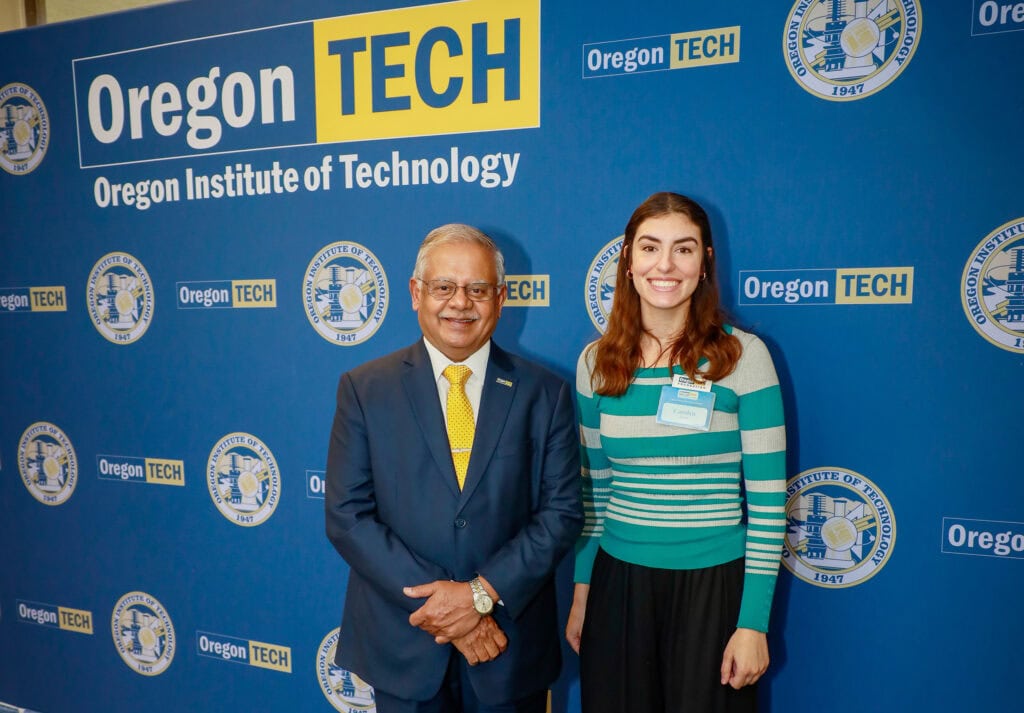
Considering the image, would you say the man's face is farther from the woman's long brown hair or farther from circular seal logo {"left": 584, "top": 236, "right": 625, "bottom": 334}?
circular seal logo {"left": 584, "top": 236, "right": 625, "bottom": 334}

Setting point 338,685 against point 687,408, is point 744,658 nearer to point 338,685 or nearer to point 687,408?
point 687,408

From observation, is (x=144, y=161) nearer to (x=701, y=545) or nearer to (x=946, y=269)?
(x=701, y=545)

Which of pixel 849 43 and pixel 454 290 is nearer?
pixel 454 290

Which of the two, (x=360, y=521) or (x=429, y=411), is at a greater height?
(x=429, y=411)

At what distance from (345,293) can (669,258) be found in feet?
3.85

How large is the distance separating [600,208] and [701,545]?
3.27ft

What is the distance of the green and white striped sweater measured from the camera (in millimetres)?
1445

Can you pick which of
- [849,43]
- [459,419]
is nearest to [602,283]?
[459,419]

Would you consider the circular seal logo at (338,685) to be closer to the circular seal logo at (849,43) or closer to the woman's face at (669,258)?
the woman's face at (669,258)

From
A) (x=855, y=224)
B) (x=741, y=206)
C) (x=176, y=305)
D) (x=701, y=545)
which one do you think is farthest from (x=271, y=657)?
(x=855, y=224)

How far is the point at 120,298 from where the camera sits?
2.48 meters

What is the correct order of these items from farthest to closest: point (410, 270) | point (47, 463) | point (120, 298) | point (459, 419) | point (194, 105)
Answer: point (47, 463), point (120, 298), point (194, 105), point (410, 270), point (459, 419)

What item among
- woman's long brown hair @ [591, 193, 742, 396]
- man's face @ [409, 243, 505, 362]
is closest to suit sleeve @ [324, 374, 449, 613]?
man's face @ [409, 243, 505, 362]

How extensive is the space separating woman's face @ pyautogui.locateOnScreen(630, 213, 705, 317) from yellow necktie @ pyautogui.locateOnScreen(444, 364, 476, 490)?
0.47 metres
